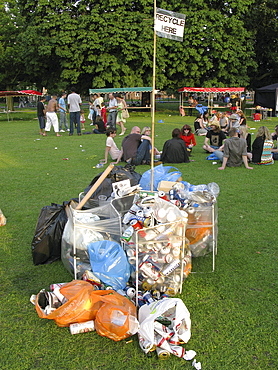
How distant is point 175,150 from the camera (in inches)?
379

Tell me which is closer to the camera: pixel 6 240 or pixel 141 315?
pixel 141 315

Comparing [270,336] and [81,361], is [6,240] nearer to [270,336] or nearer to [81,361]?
[81,361]

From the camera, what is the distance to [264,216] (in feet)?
18.1

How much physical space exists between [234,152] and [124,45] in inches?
790

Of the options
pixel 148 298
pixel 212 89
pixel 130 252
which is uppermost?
pixel 212 89

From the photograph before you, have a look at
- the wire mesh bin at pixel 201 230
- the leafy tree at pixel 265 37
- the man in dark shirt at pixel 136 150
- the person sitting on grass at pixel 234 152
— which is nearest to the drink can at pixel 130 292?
the wire mesh bin at pixel 201 230

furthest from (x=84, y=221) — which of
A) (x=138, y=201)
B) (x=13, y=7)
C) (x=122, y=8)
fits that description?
(x=13, y=7)

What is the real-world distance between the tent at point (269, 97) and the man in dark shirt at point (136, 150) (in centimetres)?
1929

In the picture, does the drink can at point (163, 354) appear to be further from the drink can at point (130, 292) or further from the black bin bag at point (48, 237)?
the black bin bag at point (48, 237)

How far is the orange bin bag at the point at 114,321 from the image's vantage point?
9.13ft

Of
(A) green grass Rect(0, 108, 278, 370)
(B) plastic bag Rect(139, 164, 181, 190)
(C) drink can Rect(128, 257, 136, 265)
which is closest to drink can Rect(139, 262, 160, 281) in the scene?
(C) drink can Rect(128, 257, 136, 265)

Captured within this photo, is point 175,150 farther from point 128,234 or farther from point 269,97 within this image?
point 269,97

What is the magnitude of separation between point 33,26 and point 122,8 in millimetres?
6847

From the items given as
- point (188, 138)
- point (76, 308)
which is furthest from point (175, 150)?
point (76, 308)
